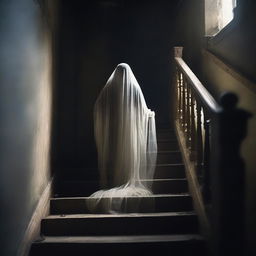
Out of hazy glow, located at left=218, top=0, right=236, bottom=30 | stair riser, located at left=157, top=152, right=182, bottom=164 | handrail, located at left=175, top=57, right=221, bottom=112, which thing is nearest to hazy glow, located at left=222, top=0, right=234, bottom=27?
hazy glow, located at left=218, top=0, right=236, bottom=30

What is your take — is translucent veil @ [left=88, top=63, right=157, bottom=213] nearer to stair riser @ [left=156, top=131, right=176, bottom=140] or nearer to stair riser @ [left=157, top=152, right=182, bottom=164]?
stair riser @ [left=157, top=152, right=182, bottom=164]

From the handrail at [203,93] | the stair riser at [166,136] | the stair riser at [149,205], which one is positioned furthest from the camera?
the stair riser at [166,136]

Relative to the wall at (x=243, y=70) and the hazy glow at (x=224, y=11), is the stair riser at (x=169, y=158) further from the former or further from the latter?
the hazy glow at (x=224, y=11)

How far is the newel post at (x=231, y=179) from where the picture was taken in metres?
2.06

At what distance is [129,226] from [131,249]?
1.02 ft

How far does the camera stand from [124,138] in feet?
11.8

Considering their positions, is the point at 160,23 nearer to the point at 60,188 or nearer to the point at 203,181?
the point at 60,188

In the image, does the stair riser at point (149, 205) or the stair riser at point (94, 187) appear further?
the stair riser at point (94, 187)

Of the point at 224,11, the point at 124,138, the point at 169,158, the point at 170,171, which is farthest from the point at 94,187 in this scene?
the point at 224,11

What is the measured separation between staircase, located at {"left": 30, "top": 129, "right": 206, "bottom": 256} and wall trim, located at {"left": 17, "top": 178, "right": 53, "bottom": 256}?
0.20ft

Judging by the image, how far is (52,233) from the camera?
299 centimetres

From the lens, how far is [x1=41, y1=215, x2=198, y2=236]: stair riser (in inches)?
116

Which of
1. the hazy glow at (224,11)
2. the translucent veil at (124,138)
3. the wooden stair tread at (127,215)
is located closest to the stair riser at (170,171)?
the translucent veil at (124,138)

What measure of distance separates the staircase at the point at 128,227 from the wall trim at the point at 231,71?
115cm
